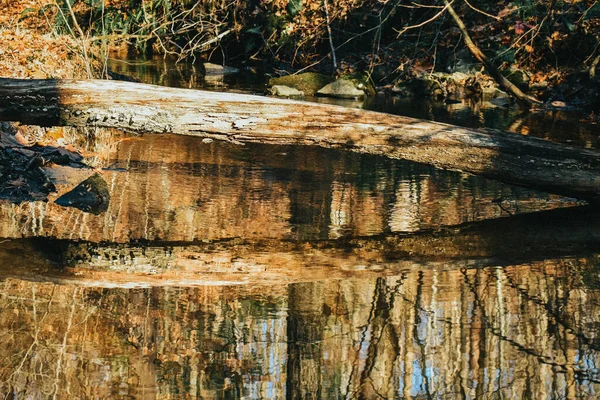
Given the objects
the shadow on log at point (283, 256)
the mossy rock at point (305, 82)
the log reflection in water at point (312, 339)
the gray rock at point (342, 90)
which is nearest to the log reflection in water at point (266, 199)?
the shadow on log at point (283, 256)

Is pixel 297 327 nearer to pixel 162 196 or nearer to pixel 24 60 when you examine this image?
pixel 162 196

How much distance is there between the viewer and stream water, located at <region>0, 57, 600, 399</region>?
3.50m

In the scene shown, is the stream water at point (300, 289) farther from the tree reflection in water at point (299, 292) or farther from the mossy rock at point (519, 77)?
the mossy rock at point (519, 77)

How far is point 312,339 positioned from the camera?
12.8 feet

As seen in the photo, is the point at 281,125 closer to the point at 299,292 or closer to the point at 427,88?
the point at 299,292

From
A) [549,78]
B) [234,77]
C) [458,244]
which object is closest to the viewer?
[458,244]

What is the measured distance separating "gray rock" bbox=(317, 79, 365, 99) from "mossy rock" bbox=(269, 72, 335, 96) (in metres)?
0.25

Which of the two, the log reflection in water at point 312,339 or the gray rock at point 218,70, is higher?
the gray rock at point 218,70

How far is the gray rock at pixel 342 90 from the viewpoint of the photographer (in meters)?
14.4

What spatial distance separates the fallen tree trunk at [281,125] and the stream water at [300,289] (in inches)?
18.5

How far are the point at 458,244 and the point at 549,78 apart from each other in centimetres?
958

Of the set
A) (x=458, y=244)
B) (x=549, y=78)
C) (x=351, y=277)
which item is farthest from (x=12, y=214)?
(x=549, y=78)

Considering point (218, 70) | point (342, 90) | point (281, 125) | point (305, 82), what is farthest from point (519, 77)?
point (281, 125)

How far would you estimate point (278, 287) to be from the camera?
4.78 metres
